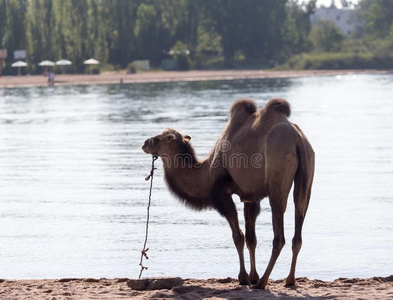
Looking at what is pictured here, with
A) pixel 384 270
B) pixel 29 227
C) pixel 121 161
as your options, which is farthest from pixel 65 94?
pixel 384 270

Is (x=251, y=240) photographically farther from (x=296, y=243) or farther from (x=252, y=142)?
(x=252, y=142)

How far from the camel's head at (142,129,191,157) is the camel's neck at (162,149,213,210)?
0.06 meters

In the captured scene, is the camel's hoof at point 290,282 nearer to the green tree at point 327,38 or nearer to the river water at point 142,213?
the river water at point 142,213

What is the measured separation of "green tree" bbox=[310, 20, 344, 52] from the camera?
122188 mm

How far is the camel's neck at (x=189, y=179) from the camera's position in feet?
33.7

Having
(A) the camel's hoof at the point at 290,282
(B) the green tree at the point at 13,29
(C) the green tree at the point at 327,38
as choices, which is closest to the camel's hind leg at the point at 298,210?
(A) the camel's hoof at the point at 290,282

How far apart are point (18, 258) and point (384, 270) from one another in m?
4.75

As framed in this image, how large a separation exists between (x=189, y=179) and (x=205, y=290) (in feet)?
4.50

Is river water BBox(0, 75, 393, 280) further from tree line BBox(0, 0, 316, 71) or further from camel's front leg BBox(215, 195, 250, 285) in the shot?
tree line BBox(0, 0, 316, 71)

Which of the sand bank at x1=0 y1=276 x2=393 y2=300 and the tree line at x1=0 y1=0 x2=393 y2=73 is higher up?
the tree line at x1=0 y1=0 x2=393 y2=73

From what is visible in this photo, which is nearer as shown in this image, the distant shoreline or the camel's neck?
the camel's neck

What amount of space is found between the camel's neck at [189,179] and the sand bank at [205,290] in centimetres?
89

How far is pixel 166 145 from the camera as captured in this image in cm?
1036

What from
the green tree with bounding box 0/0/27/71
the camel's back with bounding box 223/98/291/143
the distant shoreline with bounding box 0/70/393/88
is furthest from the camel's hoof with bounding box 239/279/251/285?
the green tree with bounding box 0/0/27/71
